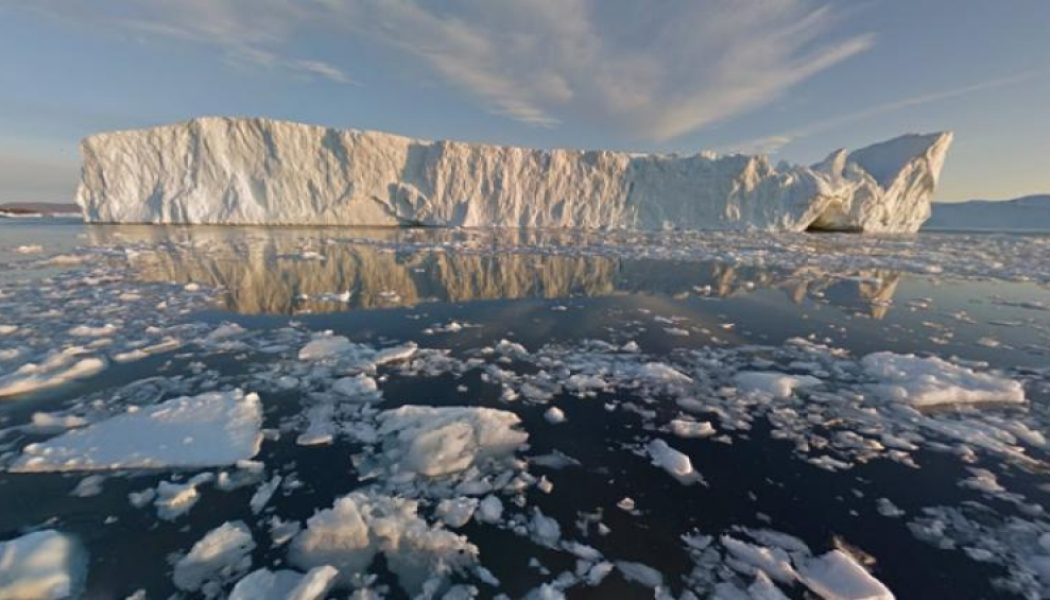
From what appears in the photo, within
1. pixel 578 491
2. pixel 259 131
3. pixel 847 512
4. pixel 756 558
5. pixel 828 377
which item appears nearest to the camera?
pixel 756 558

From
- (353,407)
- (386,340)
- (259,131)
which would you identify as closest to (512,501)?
(353,407)

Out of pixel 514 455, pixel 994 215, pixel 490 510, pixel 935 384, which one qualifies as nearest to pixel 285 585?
pixel 490 510

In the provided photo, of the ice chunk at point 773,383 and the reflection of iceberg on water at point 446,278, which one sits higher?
the ice chunk at point 773,383

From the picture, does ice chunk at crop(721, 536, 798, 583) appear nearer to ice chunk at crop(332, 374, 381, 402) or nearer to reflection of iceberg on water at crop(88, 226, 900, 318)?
ice chunk at crop(332, 374, 381, 402)

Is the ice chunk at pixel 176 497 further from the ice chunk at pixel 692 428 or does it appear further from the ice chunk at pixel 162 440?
the ice chunk at pixel 692 428

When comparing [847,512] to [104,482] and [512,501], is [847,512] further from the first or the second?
[104,482]

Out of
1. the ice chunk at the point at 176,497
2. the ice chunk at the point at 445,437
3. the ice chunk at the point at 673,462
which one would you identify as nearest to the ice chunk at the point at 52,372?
the ice chunk at the point at 176,497
